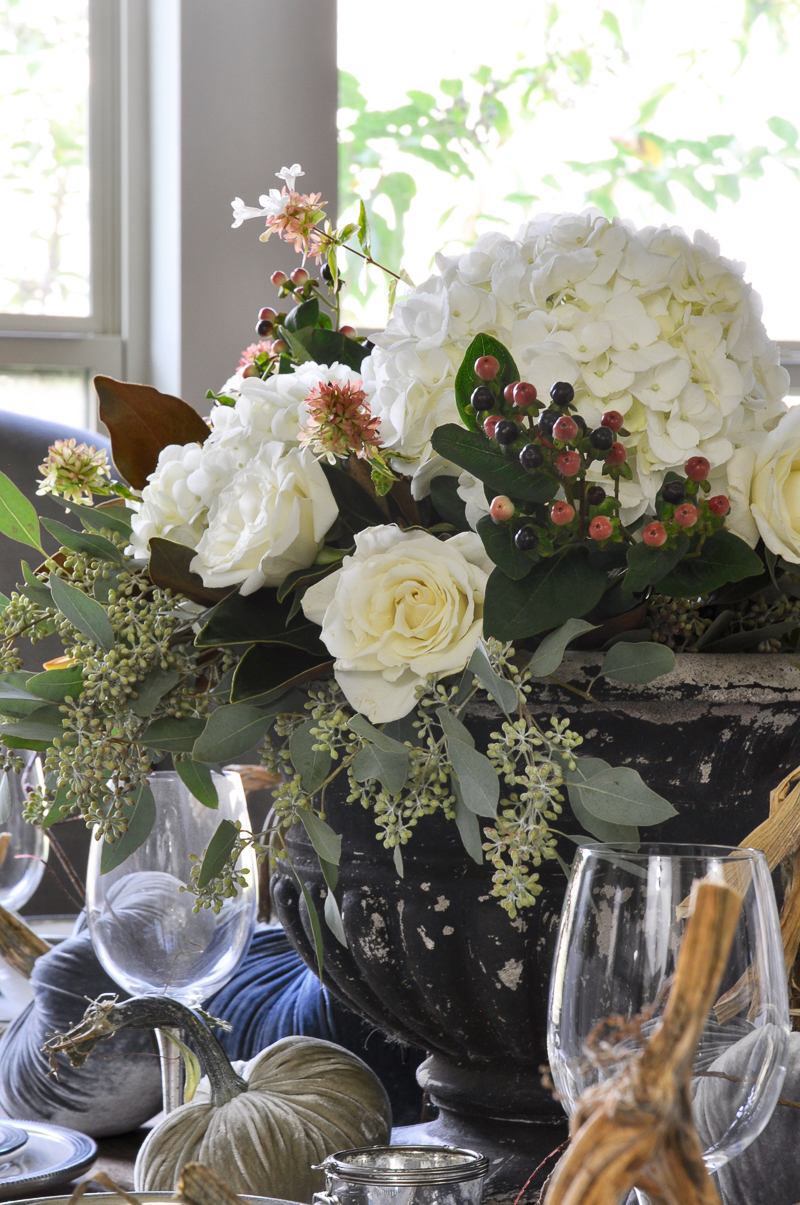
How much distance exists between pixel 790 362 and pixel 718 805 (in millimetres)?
2225

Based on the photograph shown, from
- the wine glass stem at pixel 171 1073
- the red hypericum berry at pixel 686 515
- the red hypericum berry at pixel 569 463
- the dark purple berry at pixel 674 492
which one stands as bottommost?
the wine glass stem at pixel 171 1073

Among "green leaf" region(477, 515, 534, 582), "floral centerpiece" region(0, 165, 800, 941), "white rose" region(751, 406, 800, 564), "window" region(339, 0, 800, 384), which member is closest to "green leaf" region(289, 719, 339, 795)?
"floral centerpiece" region(0, 165, 800, 941)

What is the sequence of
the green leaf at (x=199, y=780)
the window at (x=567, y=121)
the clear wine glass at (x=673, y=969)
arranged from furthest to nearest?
the window at (x=567, y=121) < the green leaf at (x=199, y=780) < the clear wine glass at (x=673, y=969)

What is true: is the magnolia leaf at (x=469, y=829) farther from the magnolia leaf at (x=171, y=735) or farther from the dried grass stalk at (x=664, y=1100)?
the dried grass stalk at (x=664, y=1100)

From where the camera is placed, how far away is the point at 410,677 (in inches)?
19.3

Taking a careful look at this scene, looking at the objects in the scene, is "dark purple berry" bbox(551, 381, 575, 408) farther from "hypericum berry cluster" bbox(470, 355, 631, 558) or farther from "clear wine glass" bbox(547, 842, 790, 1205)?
"clear wine glass" bbox(547, 842, 790, 1205)

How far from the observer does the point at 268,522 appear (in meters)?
0.50

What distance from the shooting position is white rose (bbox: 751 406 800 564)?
20.1 inches

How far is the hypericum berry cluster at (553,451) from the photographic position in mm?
464

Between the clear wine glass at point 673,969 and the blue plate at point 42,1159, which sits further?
the blue plate at point 42,1159

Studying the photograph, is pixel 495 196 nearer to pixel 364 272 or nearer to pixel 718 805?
pixel 364 272

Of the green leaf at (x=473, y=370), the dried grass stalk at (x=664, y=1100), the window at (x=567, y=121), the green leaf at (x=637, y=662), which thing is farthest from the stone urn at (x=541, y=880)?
the window at (x=567, y=121)

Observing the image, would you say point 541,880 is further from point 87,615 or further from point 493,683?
point 87,615

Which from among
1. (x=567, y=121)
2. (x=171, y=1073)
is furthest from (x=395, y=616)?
(x=567, y=121)
